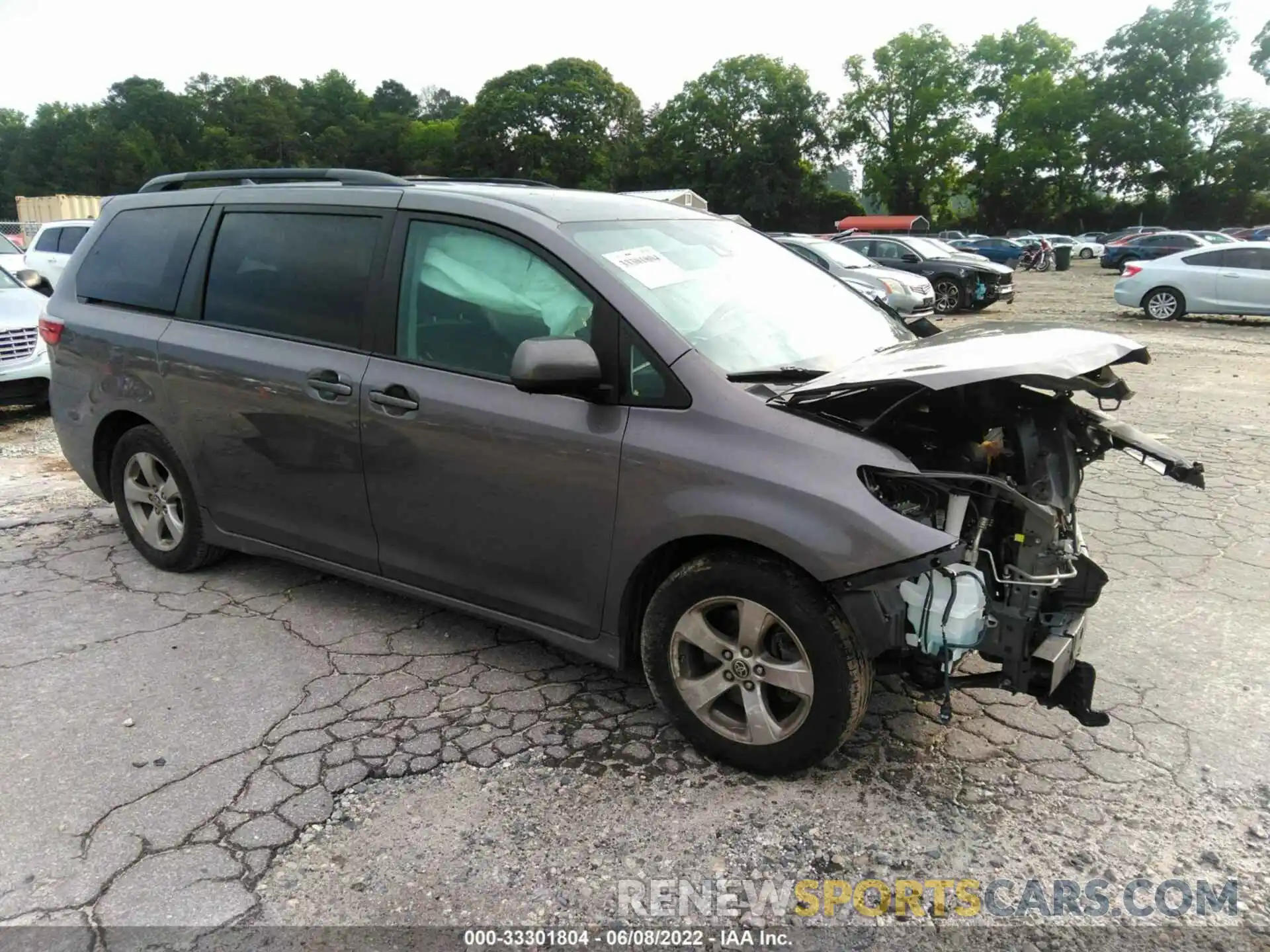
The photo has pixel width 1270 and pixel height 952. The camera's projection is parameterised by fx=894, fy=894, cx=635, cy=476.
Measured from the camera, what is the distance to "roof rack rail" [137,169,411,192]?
146 inches

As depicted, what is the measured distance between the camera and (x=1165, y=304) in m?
16.2

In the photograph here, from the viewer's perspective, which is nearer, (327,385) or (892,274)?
(327,385)

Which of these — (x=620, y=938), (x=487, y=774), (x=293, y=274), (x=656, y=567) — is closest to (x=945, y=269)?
(x=293, y=274)

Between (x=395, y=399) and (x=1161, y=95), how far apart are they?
7089 cm

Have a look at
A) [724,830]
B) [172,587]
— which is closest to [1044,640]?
[724,830]

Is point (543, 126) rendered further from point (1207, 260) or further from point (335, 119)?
point (1207, 260)

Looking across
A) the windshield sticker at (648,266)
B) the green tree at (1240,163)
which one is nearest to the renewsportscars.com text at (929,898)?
the windshield sticker at (648,266)

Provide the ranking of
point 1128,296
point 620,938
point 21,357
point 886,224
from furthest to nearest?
point 886,224
point 1128,296
point 21,357
point 620,938

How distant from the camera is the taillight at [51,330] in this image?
14.7ft

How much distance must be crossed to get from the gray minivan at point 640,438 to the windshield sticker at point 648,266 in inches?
0.6

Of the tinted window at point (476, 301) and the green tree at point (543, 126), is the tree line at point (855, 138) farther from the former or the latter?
the tinted window at point (476, 301)

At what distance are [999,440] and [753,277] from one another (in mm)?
1122

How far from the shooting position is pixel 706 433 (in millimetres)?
2709

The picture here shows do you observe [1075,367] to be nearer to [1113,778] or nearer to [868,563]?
[868,563]
